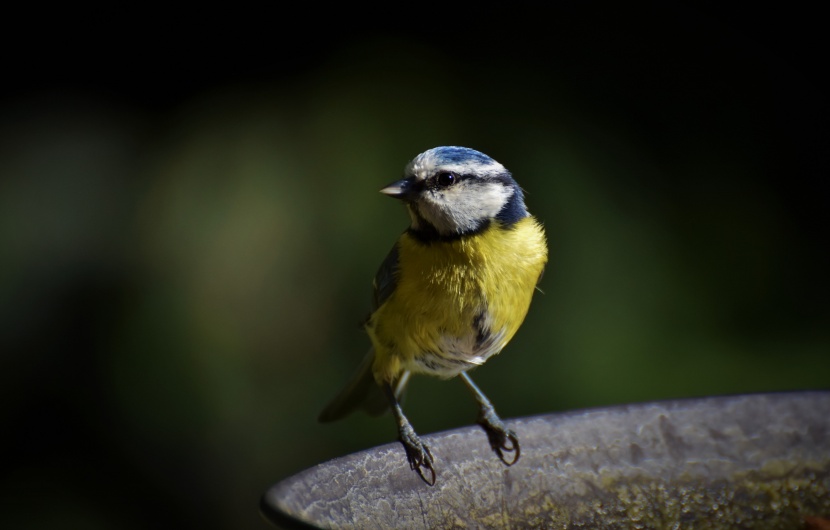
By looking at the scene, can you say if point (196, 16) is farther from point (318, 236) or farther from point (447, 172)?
point (447, 172)

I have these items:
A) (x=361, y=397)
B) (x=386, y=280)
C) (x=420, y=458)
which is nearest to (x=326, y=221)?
(x=361, y=397)

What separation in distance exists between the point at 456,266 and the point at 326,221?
163 centimetres

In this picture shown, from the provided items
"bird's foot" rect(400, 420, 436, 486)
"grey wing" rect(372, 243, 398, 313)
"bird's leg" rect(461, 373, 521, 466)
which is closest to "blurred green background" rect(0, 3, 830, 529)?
"grey wing" rect(372, 243, 398, 313)

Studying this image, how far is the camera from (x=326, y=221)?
3.79 metres

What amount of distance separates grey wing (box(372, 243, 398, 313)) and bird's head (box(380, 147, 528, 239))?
10 centimetres

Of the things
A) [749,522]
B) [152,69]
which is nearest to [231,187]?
[152,69]

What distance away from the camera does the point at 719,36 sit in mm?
4109

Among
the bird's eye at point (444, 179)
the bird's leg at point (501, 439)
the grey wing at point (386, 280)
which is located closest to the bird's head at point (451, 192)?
the bird's eye at point (444, 179)

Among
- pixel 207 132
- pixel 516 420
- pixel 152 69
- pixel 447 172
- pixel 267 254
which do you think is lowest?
pixel 516 420

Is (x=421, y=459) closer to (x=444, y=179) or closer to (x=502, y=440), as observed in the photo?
(x=502, y=440)

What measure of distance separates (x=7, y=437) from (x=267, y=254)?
1.09 meters

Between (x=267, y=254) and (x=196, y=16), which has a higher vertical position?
(x=196, y=16)

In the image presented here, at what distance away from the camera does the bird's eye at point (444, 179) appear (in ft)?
7.26

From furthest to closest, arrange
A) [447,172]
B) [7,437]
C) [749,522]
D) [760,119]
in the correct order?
[760,119], [7,437], [447,172], [749,522]
